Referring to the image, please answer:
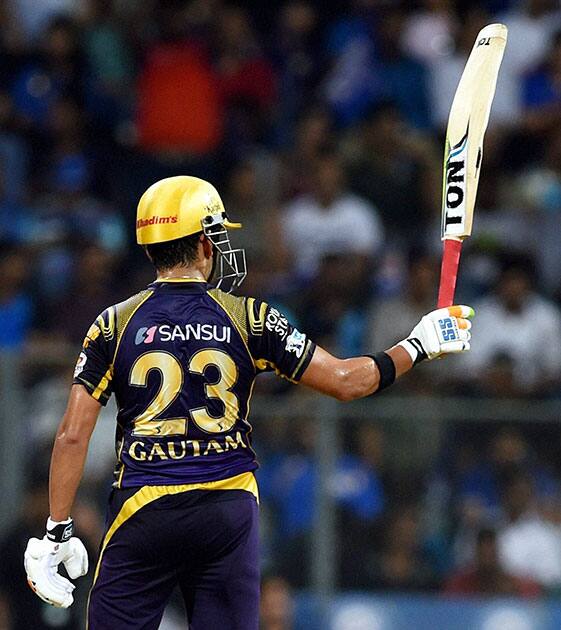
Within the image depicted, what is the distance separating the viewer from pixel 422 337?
5.55 meters

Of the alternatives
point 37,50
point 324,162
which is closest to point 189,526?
point 324,162

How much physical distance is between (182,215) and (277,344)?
55cm

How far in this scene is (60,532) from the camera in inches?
213

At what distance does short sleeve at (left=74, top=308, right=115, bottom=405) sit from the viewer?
5324 millimetres

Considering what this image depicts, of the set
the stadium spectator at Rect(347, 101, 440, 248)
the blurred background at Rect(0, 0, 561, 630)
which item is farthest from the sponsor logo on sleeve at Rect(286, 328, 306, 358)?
the stadium spectator at Rect(347, 101, 440, 248)

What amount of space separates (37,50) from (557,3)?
4.03 metres

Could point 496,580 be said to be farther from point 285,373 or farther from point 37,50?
point 37,50

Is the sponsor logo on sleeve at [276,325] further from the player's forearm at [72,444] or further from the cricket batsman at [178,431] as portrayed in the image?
the player's forearm at [72,444]

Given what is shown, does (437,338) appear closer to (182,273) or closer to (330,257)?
(182,273)

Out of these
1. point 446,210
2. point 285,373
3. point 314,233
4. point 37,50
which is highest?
point 37,50

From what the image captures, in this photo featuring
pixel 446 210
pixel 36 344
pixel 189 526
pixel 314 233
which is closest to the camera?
pixel 189 526

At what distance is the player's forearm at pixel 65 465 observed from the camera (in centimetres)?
530

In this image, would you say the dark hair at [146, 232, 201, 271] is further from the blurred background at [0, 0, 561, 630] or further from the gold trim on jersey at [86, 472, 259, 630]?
the blurred background at [0, 0, 561, 630]

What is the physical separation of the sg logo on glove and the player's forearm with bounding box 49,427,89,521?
132 cm
